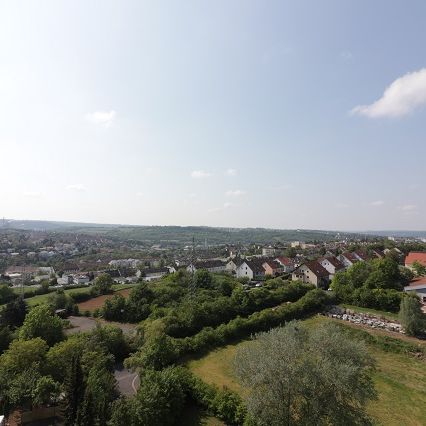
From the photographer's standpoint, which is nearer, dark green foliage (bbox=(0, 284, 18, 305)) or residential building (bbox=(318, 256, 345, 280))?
dark green foliage (bbox=(0, 284, 18, 305))

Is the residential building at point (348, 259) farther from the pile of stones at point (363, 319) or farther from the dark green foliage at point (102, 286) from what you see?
the dark green foliage at point (102, 286)

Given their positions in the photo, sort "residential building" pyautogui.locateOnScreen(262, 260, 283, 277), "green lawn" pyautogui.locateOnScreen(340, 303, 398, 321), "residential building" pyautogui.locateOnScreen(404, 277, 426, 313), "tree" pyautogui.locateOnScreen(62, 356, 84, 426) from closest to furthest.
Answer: "tree" pyautogui.locateOnScreen(62, 356, 84, 426), "green lawn" pyautogui.locateOnScreen(340, 303, 398, 321), "residential building" pyautogui.locateOnScreen(404, 277, 426, 313), "residential building" pyautogui.locateOnScreen(262, 260, 283, 277)

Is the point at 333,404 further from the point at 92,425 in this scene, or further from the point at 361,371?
the point at 92,425

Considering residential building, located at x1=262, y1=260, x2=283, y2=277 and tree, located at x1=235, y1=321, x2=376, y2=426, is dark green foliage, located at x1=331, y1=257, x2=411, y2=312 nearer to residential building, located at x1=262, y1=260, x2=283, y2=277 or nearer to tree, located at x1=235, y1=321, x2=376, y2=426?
residential building, located at x1=262, y1=260, x2=283, y2=277

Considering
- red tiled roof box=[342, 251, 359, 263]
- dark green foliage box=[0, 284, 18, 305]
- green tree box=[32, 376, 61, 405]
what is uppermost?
red tiled roof box=[342, 251, 359, 263]

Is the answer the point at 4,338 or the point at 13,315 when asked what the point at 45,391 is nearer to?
the point at 4,338

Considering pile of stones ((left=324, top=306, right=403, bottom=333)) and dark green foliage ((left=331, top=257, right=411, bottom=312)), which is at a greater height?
dark green foliage ((left=331, top=257, right=411, bottom=312))

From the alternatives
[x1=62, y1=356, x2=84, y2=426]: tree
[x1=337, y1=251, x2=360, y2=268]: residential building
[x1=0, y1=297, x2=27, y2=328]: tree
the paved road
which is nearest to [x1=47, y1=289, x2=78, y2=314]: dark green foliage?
[x1=0, y1=297, x2=27, y2=328]: tree
